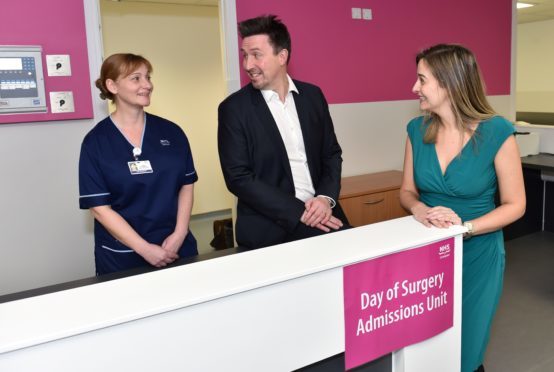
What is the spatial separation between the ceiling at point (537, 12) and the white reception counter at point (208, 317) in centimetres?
799

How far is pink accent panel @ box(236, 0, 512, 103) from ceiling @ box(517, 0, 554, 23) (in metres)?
3.43

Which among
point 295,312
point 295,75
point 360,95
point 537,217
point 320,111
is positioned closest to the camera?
point 295,312

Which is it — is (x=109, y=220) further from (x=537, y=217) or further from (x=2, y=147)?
(x=537, y=217)

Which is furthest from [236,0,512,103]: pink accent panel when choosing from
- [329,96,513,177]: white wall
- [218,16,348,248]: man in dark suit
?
[218,16,348,248]: man in dark suit

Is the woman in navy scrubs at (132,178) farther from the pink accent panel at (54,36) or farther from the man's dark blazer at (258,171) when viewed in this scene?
the pink accent panel at (54,36)

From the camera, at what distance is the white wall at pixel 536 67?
9945 mm

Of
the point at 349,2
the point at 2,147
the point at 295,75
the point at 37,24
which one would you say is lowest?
the point at 2,147

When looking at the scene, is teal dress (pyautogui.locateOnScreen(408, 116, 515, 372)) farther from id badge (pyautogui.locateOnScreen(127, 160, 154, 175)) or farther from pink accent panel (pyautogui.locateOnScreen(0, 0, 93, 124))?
pink accent panel (pyautogui.locateOnScreen(0, 0, 93, 124))

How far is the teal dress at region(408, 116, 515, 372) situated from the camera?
1722 millimetres

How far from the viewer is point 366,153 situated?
444 cm

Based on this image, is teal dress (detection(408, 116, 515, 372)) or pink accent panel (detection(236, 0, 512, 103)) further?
pink accent panel (detection(236, 0, 512, 103))

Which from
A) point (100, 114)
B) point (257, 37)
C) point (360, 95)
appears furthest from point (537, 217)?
point (100, 114)

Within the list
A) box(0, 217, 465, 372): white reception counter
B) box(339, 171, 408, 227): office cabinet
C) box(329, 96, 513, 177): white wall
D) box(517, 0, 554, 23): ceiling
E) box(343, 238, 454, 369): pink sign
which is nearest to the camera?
box(0, 217, 465, 372): white reception counter

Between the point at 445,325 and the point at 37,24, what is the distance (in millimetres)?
2696
